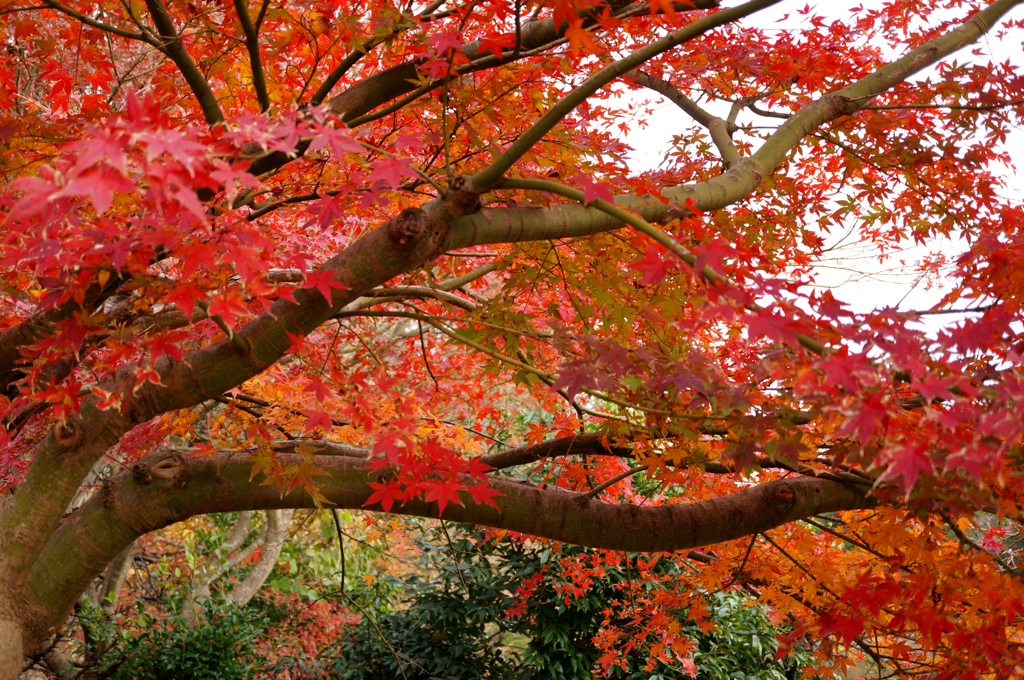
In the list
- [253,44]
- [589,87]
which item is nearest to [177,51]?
[253,44]

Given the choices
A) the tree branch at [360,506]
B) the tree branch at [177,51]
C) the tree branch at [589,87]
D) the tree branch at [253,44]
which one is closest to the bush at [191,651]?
the tree branch at [360,506]

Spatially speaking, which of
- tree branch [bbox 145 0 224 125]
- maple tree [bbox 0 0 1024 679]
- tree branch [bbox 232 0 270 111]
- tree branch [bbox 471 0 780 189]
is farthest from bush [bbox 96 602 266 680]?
tree branch [bbox 471 0 780 189]

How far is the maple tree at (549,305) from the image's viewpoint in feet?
5.63

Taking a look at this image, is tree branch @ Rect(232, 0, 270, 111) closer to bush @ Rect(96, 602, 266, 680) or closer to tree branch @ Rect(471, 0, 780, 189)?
tree branch @ Rect(471, 0, 780, 189)

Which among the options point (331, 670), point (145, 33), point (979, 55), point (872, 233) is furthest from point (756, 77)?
point (331, 670)

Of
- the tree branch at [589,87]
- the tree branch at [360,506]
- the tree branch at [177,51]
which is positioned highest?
the tree branch at [177,51]

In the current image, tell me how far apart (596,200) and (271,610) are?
7652mm

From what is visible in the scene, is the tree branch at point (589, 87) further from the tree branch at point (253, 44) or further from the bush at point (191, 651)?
the bush at point (191, 651)

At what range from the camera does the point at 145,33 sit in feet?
8.61

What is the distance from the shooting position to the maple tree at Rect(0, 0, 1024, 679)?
1.71 metres

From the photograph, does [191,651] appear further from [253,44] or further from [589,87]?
[589,87]

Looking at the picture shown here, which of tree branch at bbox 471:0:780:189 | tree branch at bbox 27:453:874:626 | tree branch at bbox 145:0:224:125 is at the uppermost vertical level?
tree branch at bbox 145:0:224:125

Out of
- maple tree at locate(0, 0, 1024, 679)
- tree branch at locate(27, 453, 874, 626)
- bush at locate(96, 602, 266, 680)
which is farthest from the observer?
bush at locate(96, 602, 266, 680)

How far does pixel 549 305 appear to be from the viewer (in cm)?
299
